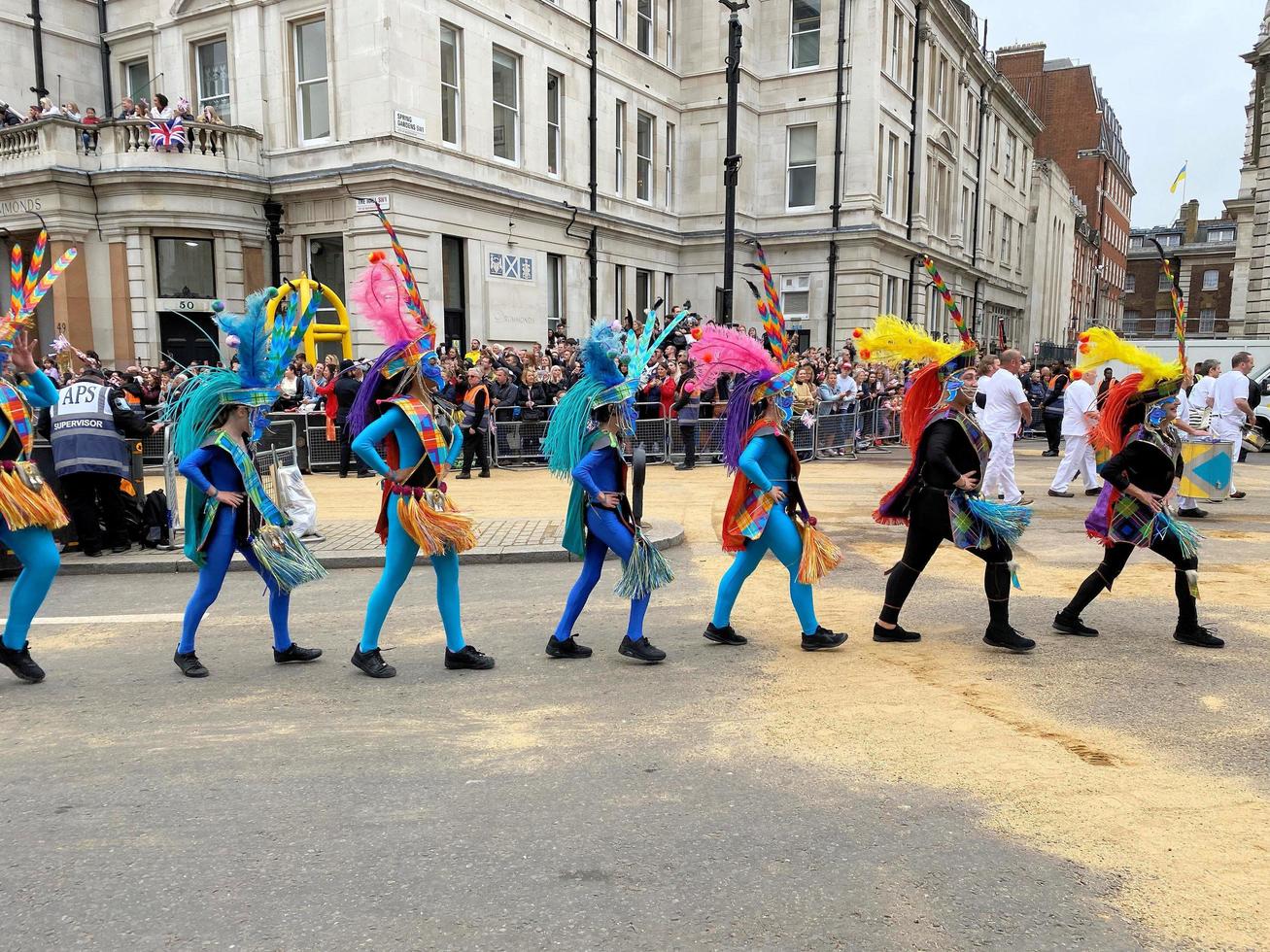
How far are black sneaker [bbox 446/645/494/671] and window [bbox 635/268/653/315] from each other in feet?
75.2

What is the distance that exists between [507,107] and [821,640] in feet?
63.5

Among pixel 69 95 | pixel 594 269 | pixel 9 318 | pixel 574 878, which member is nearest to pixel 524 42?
pixel 594 269

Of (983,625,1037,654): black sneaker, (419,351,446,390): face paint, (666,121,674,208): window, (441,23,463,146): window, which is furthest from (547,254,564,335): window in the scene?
(983,625,1037,654): black sneaker

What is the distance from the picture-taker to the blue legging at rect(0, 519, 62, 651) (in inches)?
203

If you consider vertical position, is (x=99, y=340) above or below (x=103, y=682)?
above

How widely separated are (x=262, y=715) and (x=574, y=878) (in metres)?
2.26

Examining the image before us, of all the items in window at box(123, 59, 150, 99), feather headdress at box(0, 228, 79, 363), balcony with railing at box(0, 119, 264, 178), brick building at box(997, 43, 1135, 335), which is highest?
brick building at box(997, 43, 1135, 335)

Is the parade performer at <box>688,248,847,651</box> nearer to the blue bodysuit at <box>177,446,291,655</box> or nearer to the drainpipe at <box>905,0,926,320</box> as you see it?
the blue bodysuit at <box>177,446,291,655</box>

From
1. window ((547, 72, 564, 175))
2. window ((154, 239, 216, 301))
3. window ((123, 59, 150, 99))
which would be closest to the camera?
window ((154, 239, 216, 301))

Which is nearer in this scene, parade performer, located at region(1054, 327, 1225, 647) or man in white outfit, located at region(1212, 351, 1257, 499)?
parade performer, located at region(1054, 327, 1225, 647)

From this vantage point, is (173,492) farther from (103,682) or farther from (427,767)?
(427,767)

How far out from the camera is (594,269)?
24656 mm

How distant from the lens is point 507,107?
2192 centimetres

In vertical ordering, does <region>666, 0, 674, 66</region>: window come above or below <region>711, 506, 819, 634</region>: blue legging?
above
